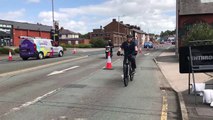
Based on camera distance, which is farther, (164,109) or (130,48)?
(130,48)

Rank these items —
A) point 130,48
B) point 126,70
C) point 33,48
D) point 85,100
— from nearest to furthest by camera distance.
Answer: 1. point 85,100
2. point 126,70
3. point 130,48
4. point 33,48

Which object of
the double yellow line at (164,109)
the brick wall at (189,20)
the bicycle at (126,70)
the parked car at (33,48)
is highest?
the brick wall at (189,20)

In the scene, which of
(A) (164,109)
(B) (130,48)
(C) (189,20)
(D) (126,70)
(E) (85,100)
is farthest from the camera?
(C) (189,20)

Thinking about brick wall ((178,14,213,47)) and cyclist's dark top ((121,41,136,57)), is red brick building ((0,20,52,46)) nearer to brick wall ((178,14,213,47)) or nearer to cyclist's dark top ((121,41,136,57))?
brick wall ((178,14,213,47))

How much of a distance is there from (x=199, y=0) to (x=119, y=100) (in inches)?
1133

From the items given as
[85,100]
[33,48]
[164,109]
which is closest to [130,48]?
[85,100]

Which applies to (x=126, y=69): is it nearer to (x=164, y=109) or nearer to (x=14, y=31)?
(x=164, y=109)

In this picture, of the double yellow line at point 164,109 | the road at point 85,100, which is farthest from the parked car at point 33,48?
the double yellow line at point 164,109

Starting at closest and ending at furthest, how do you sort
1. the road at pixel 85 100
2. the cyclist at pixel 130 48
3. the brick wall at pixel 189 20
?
the road at pixel 85 100 < the cyclist at pixel 130 48 < the brick wall at pixel 189 20

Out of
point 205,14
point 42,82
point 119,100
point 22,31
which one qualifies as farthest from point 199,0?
point 22,31

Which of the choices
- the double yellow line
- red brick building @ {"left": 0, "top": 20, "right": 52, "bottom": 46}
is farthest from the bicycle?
red brick building @ {"left": 0, "top": 20, "right": 52, "bottom": 46}

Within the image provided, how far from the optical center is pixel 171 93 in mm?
11164

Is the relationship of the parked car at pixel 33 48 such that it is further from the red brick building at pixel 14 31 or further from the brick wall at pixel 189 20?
the red brick building at pixel 14 31

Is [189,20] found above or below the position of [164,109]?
above
